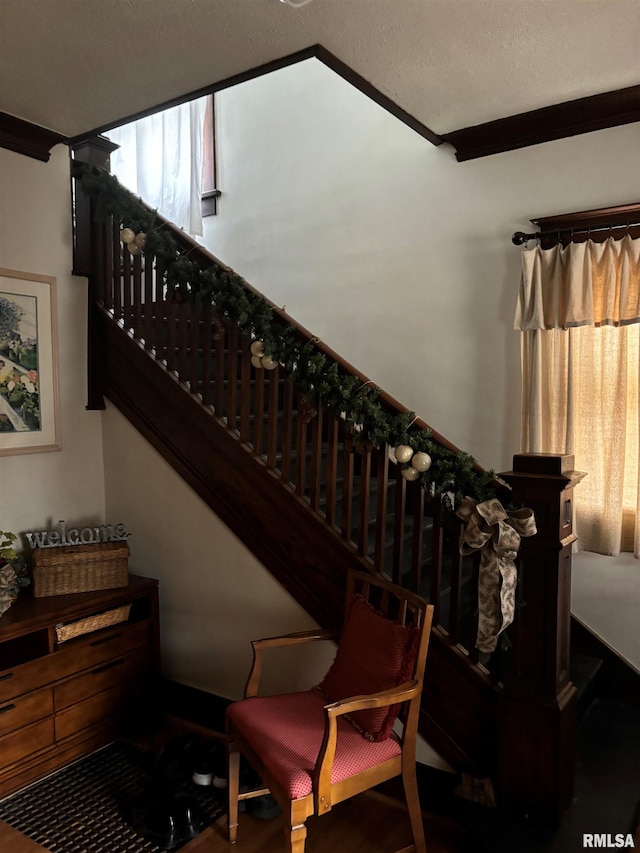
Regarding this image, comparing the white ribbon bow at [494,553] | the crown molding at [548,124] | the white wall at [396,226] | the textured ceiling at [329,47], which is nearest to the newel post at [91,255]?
the textured ceiling at [329,47]

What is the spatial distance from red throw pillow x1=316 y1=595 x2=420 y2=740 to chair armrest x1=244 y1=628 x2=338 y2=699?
0.11 metres

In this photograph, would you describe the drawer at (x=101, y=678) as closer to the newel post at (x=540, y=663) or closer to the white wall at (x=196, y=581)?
the white wall at (x=196, y=581)

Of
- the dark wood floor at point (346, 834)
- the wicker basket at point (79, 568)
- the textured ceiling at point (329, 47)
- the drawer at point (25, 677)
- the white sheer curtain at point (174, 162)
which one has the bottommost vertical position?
the dark wood floor at point (346, 834)

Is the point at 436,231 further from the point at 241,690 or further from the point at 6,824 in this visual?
the point at 6,824

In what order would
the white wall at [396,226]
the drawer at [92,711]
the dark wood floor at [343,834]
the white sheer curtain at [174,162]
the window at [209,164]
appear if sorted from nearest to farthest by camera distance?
1. the dark wood floor at [343,834]
2. the drawer at [92,711]
3. the white wall at [396,226]
4. the white sheer curtain at [174,162]
5. the window at [209,164]

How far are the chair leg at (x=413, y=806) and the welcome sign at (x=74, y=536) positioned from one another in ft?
5.84

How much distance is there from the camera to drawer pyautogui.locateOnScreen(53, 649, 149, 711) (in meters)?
2.70

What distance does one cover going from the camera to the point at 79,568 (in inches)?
114

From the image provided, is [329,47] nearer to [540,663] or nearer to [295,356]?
[295,356]

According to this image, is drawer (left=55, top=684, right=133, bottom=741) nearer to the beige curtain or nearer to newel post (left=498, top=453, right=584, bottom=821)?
newel post (left=498, top=453, right=584, bottom=821)

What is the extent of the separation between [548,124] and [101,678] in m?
3.34

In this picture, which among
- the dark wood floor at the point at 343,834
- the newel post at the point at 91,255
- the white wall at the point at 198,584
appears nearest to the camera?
the dark wood floor at the point at 343,834

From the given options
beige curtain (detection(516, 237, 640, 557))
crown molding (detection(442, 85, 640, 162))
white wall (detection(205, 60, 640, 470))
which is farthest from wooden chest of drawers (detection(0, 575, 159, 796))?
crown molding (detection(442, 85, 640, 162))

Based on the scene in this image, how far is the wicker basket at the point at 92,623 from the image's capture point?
2.70 metres
